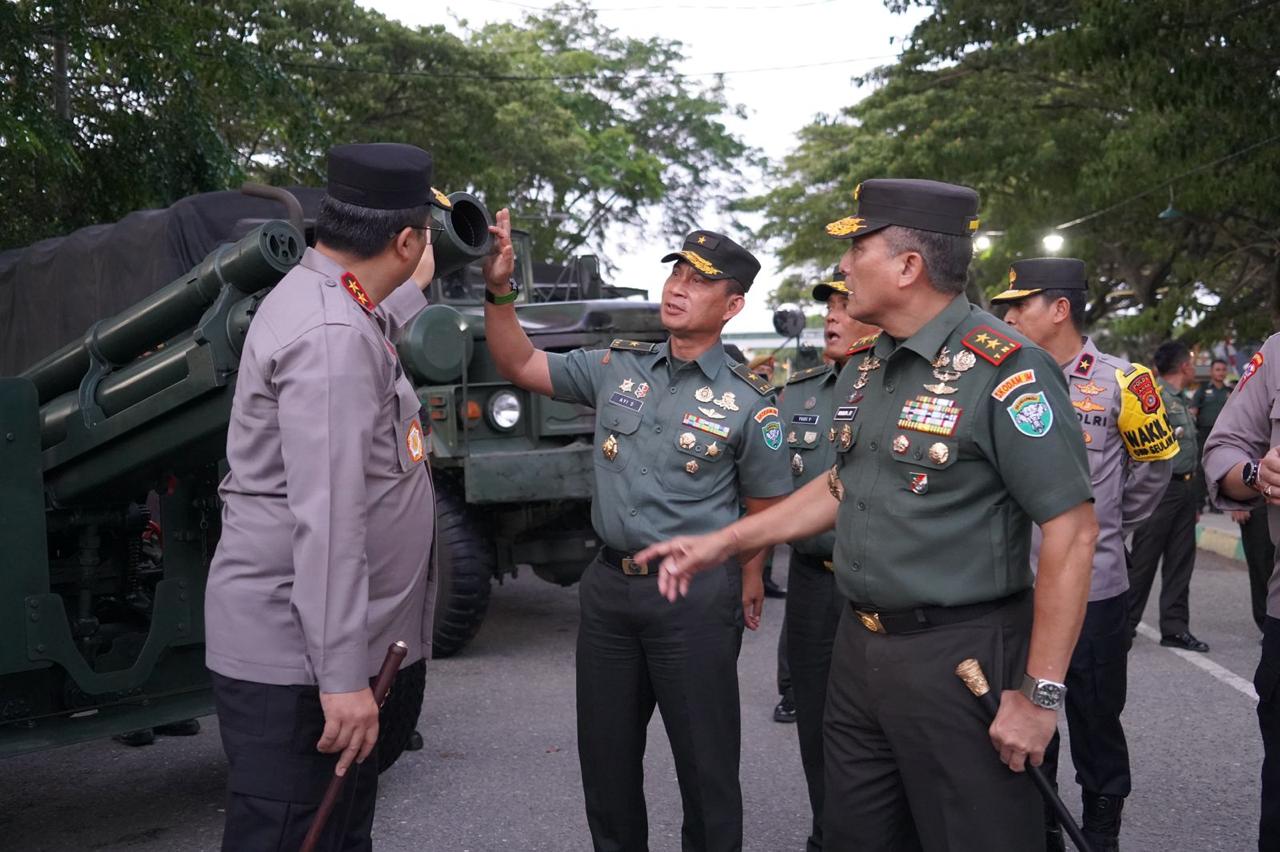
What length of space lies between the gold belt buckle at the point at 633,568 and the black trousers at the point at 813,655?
2.82 ft

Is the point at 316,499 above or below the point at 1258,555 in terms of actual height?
above

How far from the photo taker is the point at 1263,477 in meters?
3.28

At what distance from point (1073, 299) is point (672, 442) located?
1468 millimetres

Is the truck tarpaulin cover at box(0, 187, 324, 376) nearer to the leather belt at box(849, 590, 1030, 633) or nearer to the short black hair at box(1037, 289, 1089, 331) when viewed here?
the short black hair at box(1037, 289, 1089, 331)

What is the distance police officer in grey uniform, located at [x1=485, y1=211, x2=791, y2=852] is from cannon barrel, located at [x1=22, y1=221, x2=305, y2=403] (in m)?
0.55

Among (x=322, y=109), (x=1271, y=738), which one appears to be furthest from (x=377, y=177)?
(x=322, y=109)

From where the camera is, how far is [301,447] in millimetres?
2510

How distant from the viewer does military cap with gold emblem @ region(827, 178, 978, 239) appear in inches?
110

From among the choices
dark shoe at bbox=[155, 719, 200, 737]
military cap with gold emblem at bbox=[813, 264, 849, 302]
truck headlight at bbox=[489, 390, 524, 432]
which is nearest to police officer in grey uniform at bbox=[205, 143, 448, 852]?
military cap with gold emblem at bbox=[813, 264, 849, 302]

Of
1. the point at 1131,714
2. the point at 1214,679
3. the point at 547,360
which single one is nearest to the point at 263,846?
the point at 547,360

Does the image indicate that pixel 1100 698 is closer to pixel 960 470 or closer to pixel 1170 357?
pixel 960 470

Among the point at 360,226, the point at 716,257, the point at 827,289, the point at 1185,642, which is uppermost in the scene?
the point at 360,226

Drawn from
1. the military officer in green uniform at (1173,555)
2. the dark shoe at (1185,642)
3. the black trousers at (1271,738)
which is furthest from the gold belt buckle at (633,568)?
the dark shoe at (1185,642)

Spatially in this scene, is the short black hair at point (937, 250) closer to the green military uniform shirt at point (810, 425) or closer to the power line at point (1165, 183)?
the green military uniform shirt at point (810, 425)
